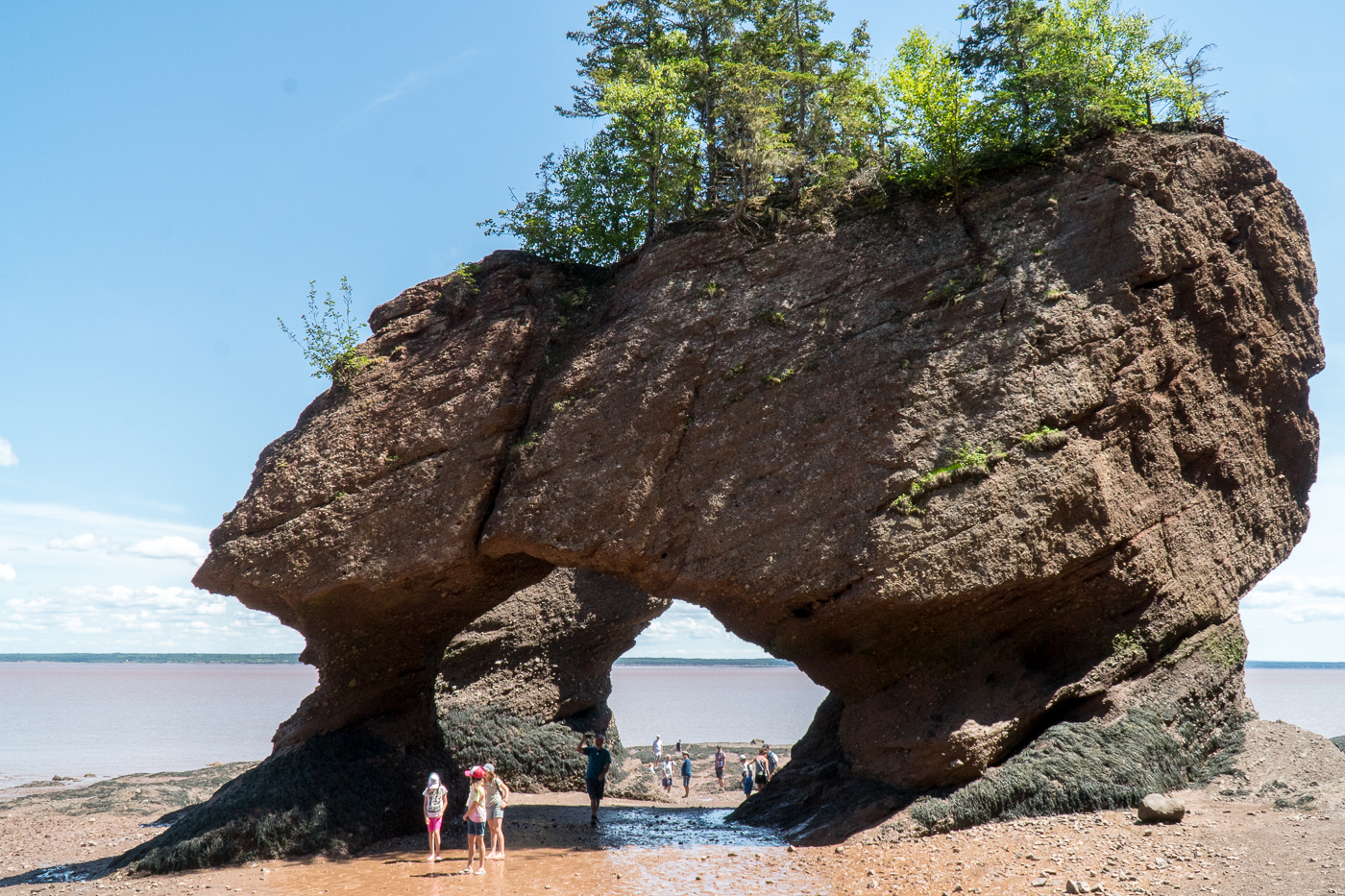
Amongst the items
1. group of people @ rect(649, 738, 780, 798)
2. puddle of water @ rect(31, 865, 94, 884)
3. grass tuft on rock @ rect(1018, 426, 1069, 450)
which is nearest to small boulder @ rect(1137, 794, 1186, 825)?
grass tuft on rock @ rect(1018, 426, 1069, 450)

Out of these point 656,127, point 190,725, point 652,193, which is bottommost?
point 190,725

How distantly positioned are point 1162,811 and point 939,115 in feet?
36.4

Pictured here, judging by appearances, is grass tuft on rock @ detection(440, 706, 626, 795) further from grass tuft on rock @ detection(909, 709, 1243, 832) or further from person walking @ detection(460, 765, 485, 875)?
grass tuft on rock @ detection(909, 709, 1243, 832)

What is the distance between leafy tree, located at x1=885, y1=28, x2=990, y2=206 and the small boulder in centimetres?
955

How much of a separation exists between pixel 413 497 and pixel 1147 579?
11840 millimetres

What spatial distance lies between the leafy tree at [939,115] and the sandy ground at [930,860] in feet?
32.5

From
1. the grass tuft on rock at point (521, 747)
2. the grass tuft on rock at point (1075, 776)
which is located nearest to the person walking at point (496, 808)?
the grass tuft on rock at point (1075, 776)

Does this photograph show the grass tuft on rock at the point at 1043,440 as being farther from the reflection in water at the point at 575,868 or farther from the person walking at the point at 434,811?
the person walking at the point at 434,811

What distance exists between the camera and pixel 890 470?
1302 cm

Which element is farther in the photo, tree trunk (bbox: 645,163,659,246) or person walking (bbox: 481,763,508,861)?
tree trunk (bbox: 645,163,659,246)

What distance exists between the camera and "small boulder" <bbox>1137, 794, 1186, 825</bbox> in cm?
1130

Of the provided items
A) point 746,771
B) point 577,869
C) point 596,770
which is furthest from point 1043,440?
point 746,771

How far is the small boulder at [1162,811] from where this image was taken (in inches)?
445

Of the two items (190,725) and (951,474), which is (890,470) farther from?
(190,725)
